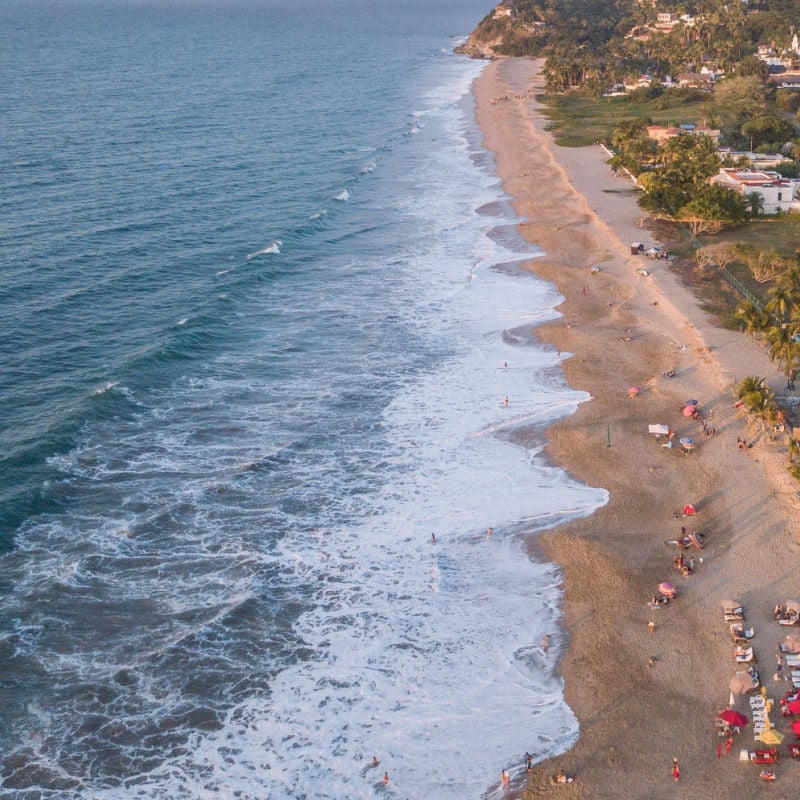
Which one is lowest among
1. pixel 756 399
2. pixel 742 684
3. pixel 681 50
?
pixel 742 684

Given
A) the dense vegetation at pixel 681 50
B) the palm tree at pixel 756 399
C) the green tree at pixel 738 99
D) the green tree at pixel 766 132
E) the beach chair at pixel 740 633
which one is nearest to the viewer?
the beach chair at pixel 740 633

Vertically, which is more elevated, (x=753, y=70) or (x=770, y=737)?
(x=753, y=70)

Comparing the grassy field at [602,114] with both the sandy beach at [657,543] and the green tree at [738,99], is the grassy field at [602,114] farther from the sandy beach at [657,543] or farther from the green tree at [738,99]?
the sandy beach at [657,543]

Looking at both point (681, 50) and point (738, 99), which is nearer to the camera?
point (738, 99)

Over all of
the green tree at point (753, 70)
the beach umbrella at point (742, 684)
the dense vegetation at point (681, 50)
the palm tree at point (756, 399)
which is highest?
the dense vegetation at point (681, 50)

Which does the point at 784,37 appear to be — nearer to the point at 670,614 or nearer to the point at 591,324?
the point at 591,324

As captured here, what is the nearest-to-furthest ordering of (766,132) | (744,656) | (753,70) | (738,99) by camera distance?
(744,656), (766,132), (738,99), (753,70)

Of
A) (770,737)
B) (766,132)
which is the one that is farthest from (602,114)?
(770,737)

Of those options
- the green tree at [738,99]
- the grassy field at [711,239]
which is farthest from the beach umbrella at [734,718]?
the green tree at [738,99]

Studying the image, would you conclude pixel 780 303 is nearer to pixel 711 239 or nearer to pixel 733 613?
pixel 733 613
